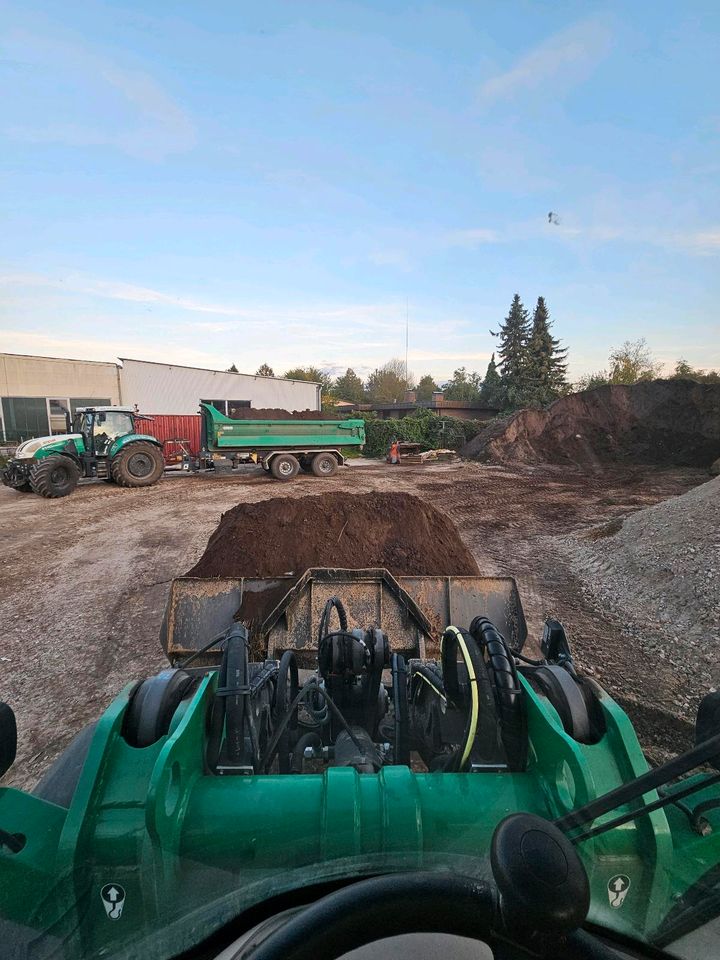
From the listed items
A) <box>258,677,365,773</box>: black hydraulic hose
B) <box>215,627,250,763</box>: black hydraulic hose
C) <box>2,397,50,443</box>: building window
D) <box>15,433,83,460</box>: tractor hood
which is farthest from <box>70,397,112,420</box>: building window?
<box>215,627,250,763</box>: black hydraulic hose

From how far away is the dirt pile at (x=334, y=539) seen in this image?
604 cm

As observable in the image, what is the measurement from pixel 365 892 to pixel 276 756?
5.16 feet

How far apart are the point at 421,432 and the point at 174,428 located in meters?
13.8

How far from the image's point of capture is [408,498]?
7234 millimetres

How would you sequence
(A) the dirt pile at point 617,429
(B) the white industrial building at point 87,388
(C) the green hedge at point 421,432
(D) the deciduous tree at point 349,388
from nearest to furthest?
(B) the white industrial building at point 87,388 < (A) the dirt pile at point 617,429 < (C) the green hedge at point 421,432 < (D) the deciduous tree at point 349,388

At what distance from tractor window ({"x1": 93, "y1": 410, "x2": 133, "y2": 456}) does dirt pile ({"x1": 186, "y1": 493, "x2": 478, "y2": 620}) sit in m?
9.74

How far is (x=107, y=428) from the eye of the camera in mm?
15055

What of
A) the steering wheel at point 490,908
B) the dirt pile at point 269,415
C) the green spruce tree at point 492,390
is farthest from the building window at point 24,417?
the green spruce tree at point 492,390

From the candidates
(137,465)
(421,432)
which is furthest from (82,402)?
(421,432)

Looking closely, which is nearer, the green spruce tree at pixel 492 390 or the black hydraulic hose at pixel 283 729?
the black hydraulic hose at pixel 283 729

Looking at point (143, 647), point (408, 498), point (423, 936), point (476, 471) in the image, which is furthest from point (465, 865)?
point (476, 471)

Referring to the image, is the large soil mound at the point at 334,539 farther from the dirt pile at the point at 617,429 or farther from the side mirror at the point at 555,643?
the dirt pile at the point at 617,429

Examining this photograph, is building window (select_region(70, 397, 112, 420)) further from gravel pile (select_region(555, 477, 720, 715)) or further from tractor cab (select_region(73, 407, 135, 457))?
gravel pile (select_region(555, 477, 720, 715))

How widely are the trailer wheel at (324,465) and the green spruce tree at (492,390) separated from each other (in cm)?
2641
